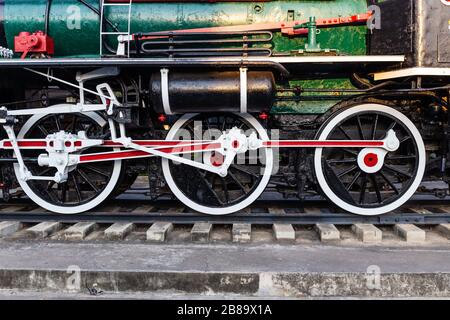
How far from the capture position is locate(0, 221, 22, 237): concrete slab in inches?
140

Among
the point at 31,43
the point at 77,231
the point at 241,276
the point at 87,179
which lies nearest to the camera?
the point at 241,276

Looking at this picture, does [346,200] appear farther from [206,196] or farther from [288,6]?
[288,6]

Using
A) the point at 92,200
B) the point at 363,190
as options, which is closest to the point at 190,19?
the point at 92,200

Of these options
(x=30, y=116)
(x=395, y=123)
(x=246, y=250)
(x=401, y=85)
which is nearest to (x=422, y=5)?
(x=401, y=85)

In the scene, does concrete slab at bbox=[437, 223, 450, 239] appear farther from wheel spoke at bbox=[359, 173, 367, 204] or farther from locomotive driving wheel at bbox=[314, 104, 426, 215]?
wheel spoke at bbox=[359, 173, 367, 204]

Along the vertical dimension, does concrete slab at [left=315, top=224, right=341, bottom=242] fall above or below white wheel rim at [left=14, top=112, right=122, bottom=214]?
below

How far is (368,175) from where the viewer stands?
3.93 metres

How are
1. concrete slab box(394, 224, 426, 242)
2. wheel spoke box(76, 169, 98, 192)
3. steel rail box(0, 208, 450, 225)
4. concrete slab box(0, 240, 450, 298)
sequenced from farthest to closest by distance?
wheel spoke box(76, 169, 98, 192) → steel rail box(0, 208, 450, 225) → concrete slab box(394, 224, 426, 242) → concrete slab box(0, 240, 450, 298)

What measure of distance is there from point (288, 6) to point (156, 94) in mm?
1433

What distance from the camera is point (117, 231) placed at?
347 centimetres

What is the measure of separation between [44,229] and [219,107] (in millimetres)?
1769

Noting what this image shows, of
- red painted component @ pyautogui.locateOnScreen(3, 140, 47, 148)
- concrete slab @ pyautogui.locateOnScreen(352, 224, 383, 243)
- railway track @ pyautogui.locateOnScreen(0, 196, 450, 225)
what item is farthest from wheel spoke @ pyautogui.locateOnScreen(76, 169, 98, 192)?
concrete slab @ pyautogui.locateOnScreen(352, 224, 383, 243)

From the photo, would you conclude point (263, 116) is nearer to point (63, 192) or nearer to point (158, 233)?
point (158, 233)

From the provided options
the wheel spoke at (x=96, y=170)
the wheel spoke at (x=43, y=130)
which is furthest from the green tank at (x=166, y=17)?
the wheel spoke at (x=96, y=170)
